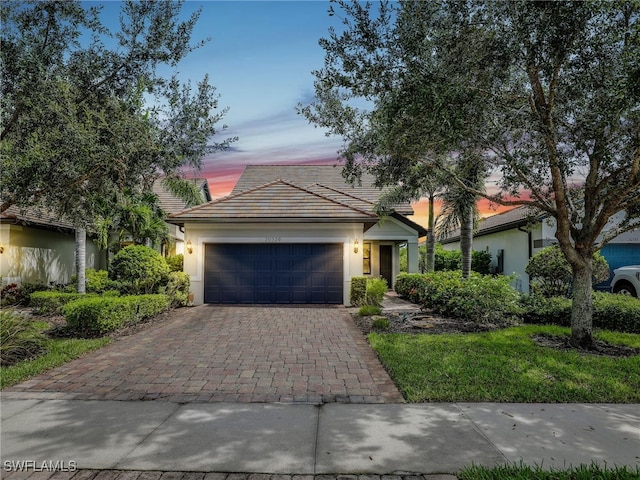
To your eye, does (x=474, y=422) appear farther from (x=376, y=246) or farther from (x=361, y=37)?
(x=376, y=246)

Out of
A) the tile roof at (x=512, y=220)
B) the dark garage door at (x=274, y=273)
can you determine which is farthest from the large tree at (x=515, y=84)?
the dark garage door at (x=274, y=273)

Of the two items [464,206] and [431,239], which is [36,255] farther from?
[431,239]

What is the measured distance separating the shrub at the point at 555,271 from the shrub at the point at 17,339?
1368 cm

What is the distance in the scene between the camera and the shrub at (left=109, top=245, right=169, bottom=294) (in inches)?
456

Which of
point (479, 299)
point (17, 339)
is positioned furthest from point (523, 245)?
point (17, 339)

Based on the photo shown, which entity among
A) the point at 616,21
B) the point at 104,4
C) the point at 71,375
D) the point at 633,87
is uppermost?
the point at 104,4

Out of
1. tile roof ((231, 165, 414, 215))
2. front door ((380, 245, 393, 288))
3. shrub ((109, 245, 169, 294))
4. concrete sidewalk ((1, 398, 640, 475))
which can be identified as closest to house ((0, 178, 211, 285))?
shrub ((109, 245, 169, 294))

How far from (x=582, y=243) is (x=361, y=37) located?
6.03 metres

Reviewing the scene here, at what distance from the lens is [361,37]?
6.71m

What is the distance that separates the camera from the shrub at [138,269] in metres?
11.6

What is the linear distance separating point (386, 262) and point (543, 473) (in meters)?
18.3

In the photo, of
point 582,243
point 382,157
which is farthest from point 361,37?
point 582,243

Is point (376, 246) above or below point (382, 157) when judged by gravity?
below

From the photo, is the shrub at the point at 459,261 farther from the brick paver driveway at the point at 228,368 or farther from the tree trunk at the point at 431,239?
the brick paver driveway at the point at 228,368
